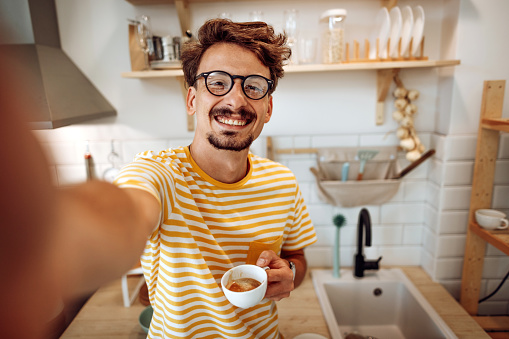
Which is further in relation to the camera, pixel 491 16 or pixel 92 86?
pixel 92 86

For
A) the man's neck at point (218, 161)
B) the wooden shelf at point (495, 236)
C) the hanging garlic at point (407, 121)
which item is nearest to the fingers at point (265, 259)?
the man's neck at point (218, 161)

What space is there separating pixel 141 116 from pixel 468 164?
4.73 feet

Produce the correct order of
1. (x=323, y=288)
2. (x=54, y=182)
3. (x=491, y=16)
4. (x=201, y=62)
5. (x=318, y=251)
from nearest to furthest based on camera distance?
(x=54, y=182)
(x=201, y=62)
(x=491, y=16)
(x=323, y=288)
(x=318, y=251)

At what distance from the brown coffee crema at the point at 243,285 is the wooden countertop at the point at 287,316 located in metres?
0.54

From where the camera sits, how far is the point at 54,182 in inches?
9.1

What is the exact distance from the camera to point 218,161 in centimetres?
81

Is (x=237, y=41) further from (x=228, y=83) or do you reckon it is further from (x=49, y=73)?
(x=49, y=73)

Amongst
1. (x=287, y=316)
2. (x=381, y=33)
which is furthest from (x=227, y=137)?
(x=381, y=33)

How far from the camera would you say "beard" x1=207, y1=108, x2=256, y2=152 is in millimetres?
778

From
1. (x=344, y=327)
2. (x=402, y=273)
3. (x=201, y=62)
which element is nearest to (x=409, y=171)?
(x=402, y=273)

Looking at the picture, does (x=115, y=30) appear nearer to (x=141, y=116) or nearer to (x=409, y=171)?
(x=141, y=116)

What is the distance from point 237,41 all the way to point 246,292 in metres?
0.58

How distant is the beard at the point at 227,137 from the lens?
778 mm

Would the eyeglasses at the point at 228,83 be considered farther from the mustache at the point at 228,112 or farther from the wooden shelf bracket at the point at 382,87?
the wooden shelf bracket at the point at 382,87
